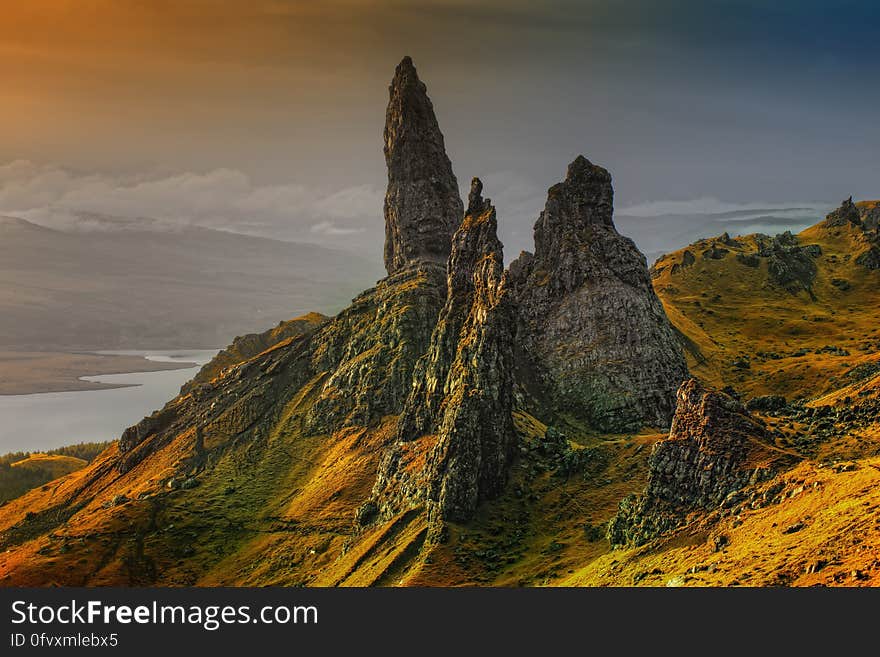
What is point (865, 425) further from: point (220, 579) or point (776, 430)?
point (220, 579)

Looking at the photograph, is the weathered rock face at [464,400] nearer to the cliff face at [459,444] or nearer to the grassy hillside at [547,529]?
the cliff face at [459,444]

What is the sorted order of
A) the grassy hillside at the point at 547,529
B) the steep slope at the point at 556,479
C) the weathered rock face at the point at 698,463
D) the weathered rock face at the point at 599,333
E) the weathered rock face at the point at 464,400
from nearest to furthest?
the grassy hillside at the point at 547,529 < the steep slope at the point at 556,479 < the weathered rock face at the point at 698,463 < the weathered rock face at the point at 464,400 < the weathered rock face at the point at 599,333

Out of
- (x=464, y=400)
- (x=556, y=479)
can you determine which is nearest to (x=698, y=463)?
(x=556, y=479)

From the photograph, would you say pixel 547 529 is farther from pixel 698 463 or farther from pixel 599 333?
pixel 599 333

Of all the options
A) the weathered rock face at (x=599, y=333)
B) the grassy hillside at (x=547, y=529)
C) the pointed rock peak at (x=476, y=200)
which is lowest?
the grassy hillside at (x=547, y=529)

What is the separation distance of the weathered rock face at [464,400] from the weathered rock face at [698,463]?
34579 millimetres

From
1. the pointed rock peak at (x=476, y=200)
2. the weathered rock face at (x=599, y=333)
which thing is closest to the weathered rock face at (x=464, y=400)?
the pointed rock peak at (x=476, y=200)

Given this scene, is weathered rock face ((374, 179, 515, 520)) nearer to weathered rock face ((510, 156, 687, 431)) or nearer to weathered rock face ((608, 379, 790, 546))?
weathered rock face ((510, 156, 687, 431))

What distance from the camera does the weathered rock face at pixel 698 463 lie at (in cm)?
8494

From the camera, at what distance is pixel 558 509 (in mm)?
121500

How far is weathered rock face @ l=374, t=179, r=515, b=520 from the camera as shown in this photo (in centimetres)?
12519

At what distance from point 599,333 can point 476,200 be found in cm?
4712

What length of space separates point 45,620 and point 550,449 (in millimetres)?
92499

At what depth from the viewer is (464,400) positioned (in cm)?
12962
